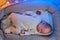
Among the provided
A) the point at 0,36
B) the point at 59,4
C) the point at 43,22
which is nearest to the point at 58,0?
the point at 59,4

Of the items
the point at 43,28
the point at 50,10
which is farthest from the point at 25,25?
the point at 50,10

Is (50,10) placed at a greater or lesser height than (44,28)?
greater

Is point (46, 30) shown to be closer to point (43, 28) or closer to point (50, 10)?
point (43, 28)

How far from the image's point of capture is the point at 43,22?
112 centimetres

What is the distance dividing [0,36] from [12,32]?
0.10 metres

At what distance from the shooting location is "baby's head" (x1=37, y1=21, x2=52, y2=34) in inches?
42.1

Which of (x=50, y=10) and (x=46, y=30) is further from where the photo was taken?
(x=50, y=10)

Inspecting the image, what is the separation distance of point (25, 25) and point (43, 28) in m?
0.14

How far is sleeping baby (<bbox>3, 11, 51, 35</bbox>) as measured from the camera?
42.6 inches

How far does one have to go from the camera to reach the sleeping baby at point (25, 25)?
3.55 feet

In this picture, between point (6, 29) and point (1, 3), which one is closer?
point (6, 29)

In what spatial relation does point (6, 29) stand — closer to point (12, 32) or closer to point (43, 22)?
point (12, 32)

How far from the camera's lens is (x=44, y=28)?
1079 mm

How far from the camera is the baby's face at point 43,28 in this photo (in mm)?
1069
